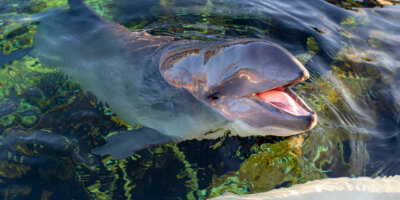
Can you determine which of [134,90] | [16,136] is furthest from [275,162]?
[16,136]

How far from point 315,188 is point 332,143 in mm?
995

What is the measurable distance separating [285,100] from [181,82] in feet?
4.01

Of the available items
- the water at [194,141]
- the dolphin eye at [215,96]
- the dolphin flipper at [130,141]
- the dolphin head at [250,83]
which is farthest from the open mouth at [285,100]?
the dolphin flipper at [130,141]

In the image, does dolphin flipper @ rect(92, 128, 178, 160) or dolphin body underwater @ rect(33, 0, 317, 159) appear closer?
dolphin body underwater @ rect(33, 0, 317, 159)

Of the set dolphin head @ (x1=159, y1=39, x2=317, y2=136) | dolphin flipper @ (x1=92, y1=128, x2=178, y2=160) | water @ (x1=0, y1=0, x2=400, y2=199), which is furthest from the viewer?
dolphin flipper @ (x1=92, y1=128, x2=178, y2=160)

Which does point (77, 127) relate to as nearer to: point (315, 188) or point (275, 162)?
point (275, 162)

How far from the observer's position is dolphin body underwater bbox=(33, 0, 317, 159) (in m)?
3.48

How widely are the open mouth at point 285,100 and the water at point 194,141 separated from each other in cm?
68

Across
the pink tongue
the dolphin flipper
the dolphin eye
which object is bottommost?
the dolphin flipper

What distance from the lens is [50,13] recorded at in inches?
253

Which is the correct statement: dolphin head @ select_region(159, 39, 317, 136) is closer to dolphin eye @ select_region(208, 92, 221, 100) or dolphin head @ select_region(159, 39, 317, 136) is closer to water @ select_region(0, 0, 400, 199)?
dolphin eye @ select_region(208, 92, 221, 100)

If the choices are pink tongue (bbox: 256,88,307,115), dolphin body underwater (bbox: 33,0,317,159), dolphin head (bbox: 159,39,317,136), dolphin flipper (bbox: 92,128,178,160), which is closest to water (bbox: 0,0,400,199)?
dolphin flipper (bbox: 92,128,178,160)

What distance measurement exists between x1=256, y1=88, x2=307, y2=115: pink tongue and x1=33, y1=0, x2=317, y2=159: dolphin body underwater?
0.03 feet

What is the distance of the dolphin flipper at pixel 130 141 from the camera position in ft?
12.9
